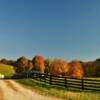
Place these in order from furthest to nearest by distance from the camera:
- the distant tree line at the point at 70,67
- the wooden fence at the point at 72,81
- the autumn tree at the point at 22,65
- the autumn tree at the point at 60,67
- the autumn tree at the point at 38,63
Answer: the autumn tree at the point at 38,63, the autumn tree at the point at 22,65, the autumn tree at the point at 60,67, the distant tree line at the point at 70,67, the wooden fence at the point at 72,81

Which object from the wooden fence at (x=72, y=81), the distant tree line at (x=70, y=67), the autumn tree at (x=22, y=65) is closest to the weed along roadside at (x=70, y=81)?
the wooden fence at (x=72, y=81)

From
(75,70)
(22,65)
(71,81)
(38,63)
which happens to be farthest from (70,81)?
(38,63)

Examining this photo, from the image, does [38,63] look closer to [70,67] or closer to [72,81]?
[70,67]

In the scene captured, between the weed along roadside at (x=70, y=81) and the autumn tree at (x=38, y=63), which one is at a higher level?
the autumn tree at (x=38, y=63)

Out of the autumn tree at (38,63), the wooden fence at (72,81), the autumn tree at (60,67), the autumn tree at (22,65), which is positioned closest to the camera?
the wooden fence at (72,81)

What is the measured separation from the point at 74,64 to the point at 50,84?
117m

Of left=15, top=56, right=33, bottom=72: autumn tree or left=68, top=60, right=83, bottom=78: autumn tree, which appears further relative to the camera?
left=15, top=56, right=33, bottom=72: autumn tree

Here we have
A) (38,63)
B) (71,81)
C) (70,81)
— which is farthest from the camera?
(38,63)

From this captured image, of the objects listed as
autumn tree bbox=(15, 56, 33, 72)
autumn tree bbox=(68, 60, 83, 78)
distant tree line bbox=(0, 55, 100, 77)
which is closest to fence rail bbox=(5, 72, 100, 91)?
Result: distant tree line bbox=(0, 55, 100, 77)

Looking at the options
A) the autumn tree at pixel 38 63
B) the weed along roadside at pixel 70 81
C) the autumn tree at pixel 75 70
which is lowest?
the weed along roadside at pixel 70 81

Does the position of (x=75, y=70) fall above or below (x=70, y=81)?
above

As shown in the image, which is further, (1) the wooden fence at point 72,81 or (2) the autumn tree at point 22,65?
(2) the autumn tree at point 22,65

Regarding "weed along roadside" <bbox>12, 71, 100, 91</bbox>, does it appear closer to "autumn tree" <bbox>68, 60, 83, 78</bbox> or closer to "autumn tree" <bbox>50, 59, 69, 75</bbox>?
"autumn tree" <bbox>68, 60, 83, 78</bbox>

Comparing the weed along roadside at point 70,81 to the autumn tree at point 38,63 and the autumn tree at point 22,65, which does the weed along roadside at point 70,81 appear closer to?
the autumn tree at point 22,65
